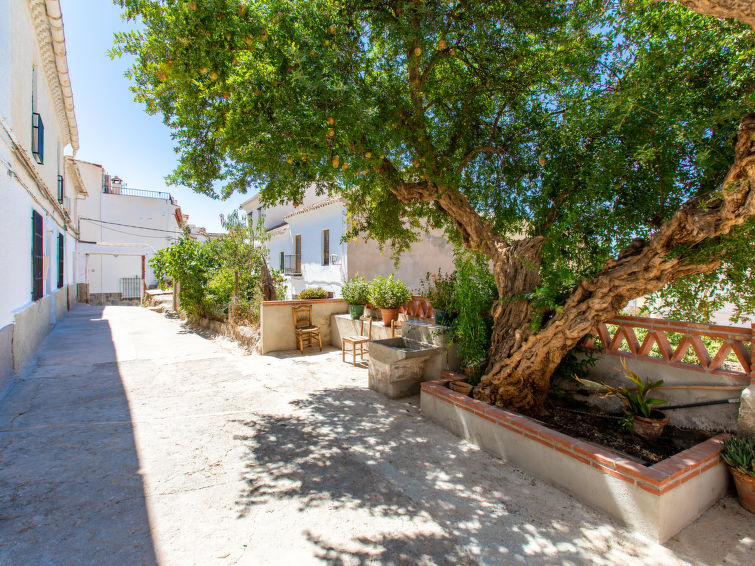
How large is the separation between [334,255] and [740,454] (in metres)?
10.1

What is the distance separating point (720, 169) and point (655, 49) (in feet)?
4.54

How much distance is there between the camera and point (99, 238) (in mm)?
24594

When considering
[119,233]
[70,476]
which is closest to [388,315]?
[70,476]

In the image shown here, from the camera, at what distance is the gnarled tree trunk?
3.01 metres

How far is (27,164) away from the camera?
6898 mm

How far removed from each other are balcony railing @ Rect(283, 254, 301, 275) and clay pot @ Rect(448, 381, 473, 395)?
1096 cm

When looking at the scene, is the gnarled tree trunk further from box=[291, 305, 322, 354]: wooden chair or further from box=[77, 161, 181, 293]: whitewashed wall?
box=[77, 161, 181, 293]: whitewashed wall

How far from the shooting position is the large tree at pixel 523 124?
3.61m

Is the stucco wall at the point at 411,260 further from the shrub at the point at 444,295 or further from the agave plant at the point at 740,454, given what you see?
the agave plant at the point at 740,454

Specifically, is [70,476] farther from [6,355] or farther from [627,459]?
[627,459]

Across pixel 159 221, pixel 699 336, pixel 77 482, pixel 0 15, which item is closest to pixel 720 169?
pixel 699 336

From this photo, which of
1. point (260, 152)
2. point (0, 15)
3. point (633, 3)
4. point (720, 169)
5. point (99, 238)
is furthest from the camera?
point (99, 238)

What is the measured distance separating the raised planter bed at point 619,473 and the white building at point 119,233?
2571cm

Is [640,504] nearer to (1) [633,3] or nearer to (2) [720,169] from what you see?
(2) [720,169]
